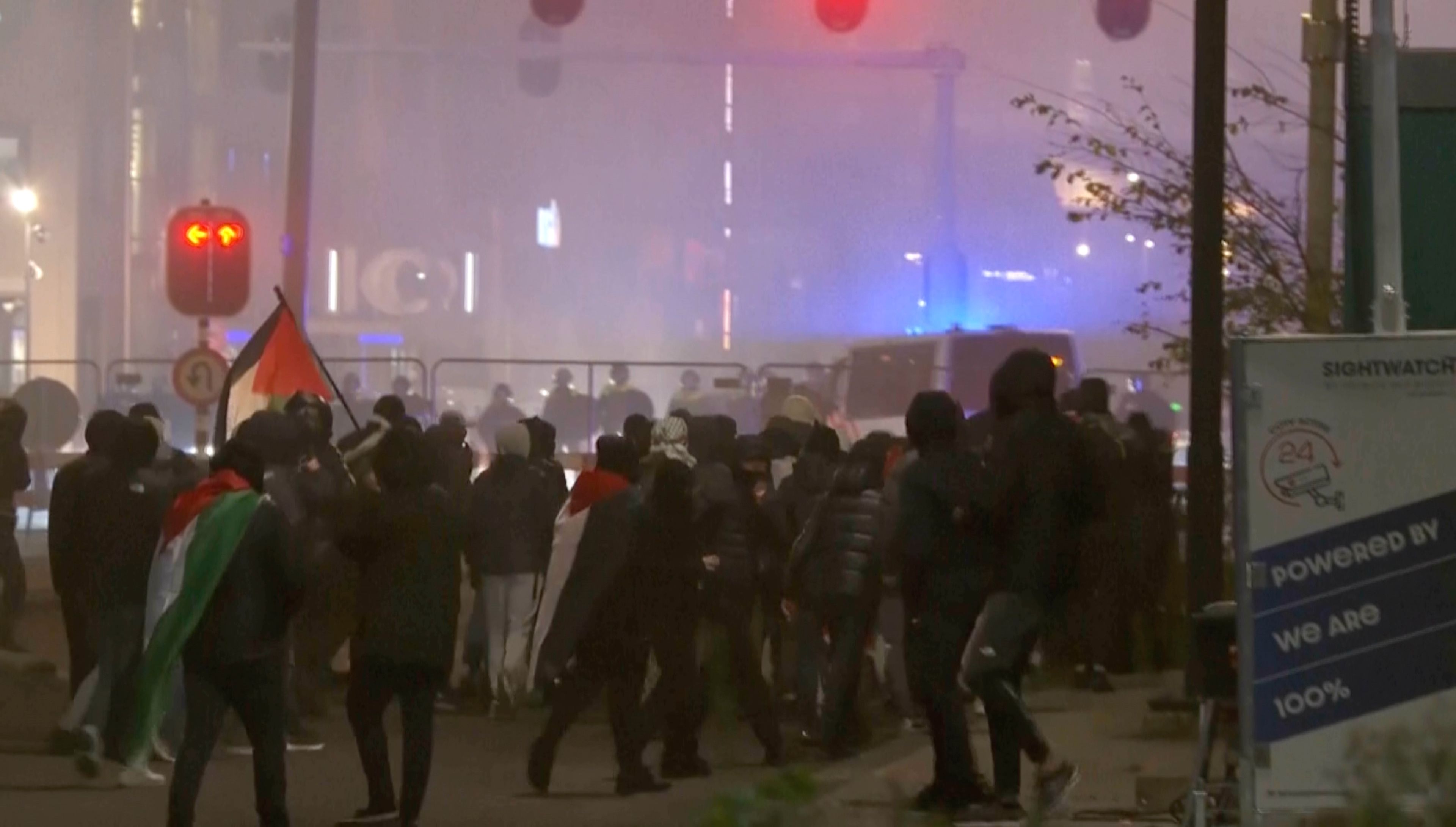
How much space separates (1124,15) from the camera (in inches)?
609

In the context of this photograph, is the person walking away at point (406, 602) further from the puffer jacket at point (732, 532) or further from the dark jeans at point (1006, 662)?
the puffer jacket at point (732, 532)

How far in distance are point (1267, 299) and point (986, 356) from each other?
912 cm

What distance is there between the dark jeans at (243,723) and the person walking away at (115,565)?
2567 mm

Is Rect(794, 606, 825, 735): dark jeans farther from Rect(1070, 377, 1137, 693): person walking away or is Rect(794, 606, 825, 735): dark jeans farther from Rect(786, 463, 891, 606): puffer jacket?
Rect(1070, 377, 1137, 693): person walking away

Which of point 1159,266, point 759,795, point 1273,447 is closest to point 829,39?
point 1159,266

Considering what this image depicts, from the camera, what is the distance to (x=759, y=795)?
15.5ft

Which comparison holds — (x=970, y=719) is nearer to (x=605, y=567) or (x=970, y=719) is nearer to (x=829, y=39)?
(x=605, y=567)

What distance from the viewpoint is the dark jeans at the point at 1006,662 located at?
8.78 m

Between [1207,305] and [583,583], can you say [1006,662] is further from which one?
[1207,305]

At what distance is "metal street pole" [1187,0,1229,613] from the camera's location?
10.1m

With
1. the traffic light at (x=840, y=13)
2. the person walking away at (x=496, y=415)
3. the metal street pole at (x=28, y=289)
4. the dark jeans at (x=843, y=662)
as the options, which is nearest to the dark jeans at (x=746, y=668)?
the dark jeans at (x=843, y=662)

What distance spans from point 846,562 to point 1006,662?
2.78 metres

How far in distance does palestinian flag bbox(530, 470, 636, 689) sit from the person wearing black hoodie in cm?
243

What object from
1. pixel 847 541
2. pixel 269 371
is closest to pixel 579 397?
pixel 269 371
